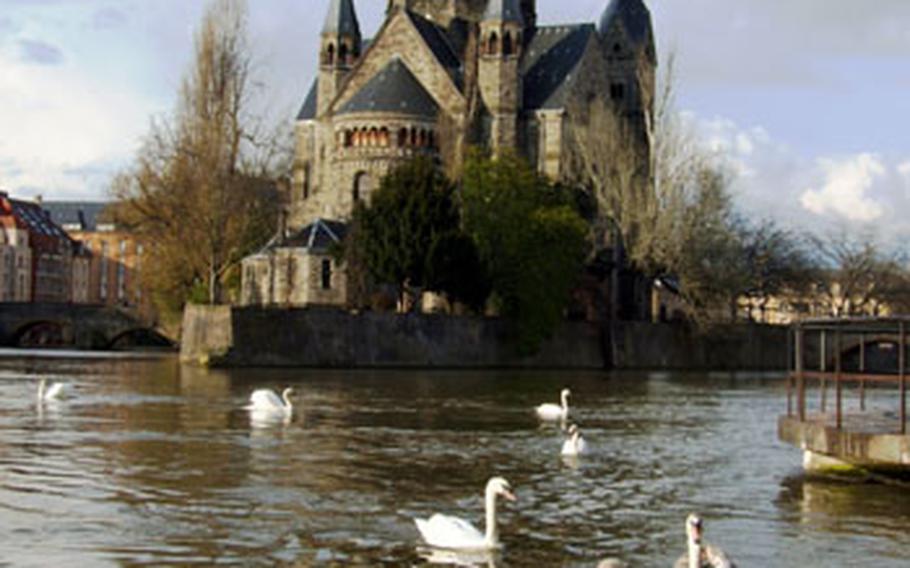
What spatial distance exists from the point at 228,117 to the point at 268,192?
1814cm

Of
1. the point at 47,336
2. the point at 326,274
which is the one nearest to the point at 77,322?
the point at 47,336

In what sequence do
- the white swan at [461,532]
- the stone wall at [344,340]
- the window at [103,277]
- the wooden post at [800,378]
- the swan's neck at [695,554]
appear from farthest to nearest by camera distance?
the window at [103,277]
the stone wall at [344,340]
the wooden post at [800,378]
the white swan at [461,532]
the swan's neck at [695,554]

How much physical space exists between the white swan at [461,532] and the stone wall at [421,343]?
136 ft

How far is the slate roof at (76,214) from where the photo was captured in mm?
162625

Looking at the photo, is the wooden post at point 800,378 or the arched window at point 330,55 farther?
the arched window at point 330,55

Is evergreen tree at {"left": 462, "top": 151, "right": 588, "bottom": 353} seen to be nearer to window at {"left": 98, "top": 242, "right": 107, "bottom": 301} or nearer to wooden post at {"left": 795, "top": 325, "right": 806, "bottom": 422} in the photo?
wooden post at {"left": 795, "top": 325, "right": 806, "bottom": 422}

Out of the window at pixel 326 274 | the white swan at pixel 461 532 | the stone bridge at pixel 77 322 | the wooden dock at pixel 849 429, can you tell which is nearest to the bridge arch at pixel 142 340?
the stone bridge at pixel 77 322

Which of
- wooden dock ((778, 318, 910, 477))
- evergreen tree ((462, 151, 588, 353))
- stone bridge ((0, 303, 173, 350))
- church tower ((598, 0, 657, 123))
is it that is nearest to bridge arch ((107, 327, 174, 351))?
stone bridge ((0, 303, 173, 350))

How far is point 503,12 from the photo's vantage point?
3012 inches

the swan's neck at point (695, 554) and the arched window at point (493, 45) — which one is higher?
the arched window at point (493, 45)

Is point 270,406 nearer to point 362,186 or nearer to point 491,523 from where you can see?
point 491,523

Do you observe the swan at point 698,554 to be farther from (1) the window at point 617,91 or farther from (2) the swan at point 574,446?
(1) the window at point 617,91

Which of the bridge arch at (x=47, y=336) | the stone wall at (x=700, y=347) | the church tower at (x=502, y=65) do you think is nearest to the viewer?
the stone wall at (x=700, y=347)

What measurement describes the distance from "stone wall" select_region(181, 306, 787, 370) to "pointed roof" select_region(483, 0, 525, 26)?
18.0 metres
